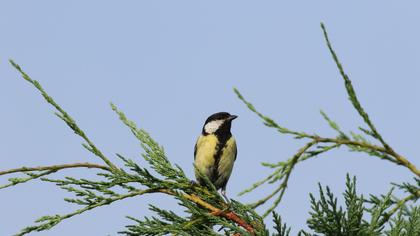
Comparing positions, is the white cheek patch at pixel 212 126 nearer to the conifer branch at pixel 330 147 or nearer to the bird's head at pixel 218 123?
the bird's head at pixel 218 123

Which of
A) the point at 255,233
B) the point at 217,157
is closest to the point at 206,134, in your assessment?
the point at 217,157

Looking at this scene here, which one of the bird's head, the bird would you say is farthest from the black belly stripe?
the bird's head


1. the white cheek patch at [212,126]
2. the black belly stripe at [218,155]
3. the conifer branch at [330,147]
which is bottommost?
the conifer branch at [330,147]

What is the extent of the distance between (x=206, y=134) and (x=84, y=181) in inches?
213

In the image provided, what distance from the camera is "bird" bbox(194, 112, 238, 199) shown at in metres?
9.23

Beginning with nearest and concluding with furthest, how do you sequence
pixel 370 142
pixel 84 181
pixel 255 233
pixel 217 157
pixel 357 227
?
pixel 370 142
pixel 357 227
pixel 255 233
pixel 84 181
pixel 217 157

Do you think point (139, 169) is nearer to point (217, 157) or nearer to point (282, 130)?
point (282, 130)

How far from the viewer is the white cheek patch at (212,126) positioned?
9.79m

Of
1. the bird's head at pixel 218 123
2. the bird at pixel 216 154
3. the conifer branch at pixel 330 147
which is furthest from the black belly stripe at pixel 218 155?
the conifer branch at pixel 330 147

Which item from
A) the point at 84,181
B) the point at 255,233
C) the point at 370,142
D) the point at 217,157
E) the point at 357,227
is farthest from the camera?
the point at 217,157

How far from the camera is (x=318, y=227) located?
3.57 metres

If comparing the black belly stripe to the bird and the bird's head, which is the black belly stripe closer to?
the bird

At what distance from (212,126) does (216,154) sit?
2.75ft

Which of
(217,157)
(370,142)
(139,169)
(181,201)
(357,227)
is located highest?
(217,157)
